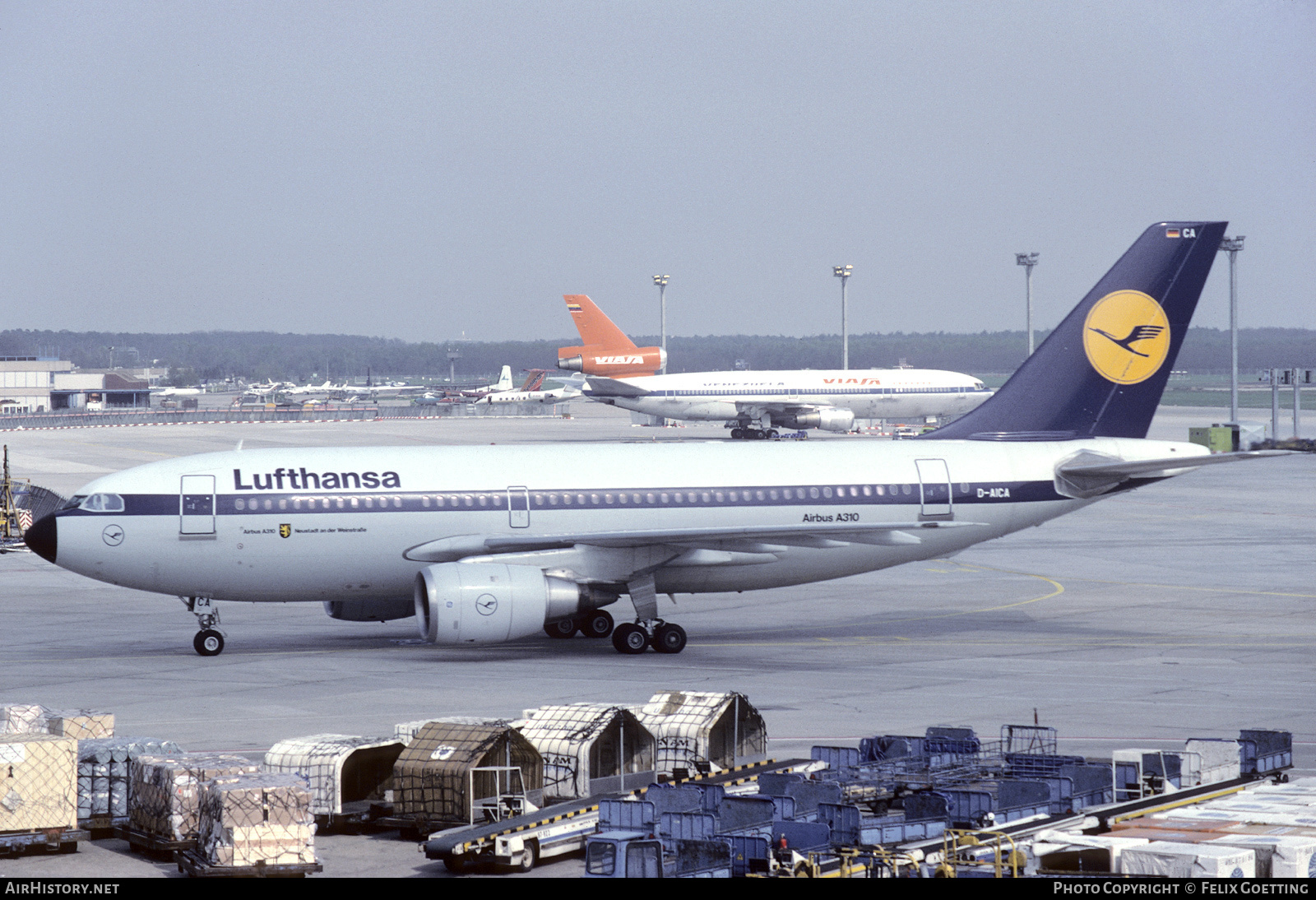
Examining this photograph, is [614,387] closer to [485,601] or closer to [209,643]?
[209,643]

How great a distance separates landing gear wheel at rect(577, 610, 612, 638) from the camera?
3488 cm

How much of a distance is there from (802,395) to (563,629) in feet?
241

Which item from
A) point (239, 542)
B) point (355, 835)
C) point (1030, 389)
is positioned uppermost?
point (1030, 389)

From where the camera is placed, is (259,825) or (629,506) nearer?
(259,825)

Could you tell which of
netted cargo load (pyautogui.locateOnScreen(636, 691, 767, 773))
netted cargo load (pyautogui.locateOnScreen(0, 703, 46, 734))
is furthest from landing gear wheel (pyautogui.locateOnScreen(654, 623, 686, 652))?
netted cargo load (pyautogui.locateOnScreen(0, 703, 46, 734))

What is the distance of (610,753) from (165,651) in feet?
55.1

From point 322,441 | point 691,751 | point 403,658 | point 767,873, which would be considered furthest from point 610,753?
point 322,441

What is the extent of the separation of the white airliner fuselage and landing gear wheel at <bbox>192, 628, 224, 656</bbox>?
246 feet

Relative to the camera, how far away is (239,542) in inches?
1265

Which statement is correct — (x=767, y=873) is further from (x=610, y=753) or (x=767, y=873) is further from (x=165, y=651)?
(x=165, y=651)

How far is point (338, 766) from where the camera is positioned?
1916 centimetres

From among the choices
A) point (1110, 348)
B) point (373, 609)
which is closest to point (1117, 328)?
point (1110, 348)

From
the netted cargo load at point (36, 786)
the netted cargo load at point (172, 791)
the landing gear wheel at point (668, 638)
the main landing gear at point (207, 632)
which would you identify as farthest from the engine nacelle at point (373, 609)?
the netted cargo load at point (36, 786)

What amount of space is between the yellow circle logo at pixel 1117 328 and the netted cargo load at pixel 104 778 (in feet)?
81.4
